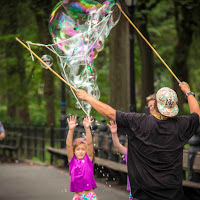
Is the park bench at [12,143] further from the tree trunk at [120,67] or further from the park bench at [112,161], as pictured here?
the tree trunk at [120,67]

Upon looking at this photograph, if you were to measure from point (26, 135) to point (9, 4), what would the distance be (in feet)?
15.1

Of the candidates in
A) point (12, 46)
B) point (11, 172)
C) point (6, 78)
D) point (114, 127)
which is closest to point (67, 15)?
point (114, 127)

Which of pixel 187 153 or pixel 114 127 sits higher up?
pixel 114 127

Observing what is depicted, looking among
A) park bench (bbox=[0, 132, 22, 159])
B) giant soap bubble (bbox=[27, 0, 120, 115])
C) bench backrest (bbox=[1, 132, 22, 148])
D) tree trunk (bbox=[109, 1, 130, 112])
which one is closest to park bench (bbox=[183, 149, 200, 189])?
giant soap bubble (bbox=[27, 0, 120, 115])

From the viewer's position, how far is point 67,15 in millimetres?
7961

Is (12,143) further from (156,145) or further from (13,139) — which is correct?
(156,145)

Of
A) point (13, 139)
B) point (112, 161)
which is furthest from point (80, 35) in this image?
point (13, 139)

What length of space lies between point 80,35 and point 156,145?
3.46 metres

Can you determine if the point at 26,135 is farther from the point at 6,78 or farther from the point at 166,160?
the point at 166,160

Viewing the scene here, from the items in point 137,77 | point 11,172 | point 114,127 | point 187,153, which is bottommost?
point 11,172

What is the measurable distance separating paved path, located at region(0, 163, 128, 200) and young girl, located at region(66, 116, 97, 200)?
3121mm

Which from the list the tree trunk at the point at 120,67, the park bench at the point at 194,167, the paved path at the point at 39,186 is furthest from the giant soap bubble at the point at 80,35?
the tree trunk at the point at 120,67

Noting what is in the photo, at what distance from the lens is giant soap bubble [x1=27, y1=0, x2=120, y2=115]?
7.69m

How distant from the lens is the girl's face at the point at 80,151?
6.32 meters
